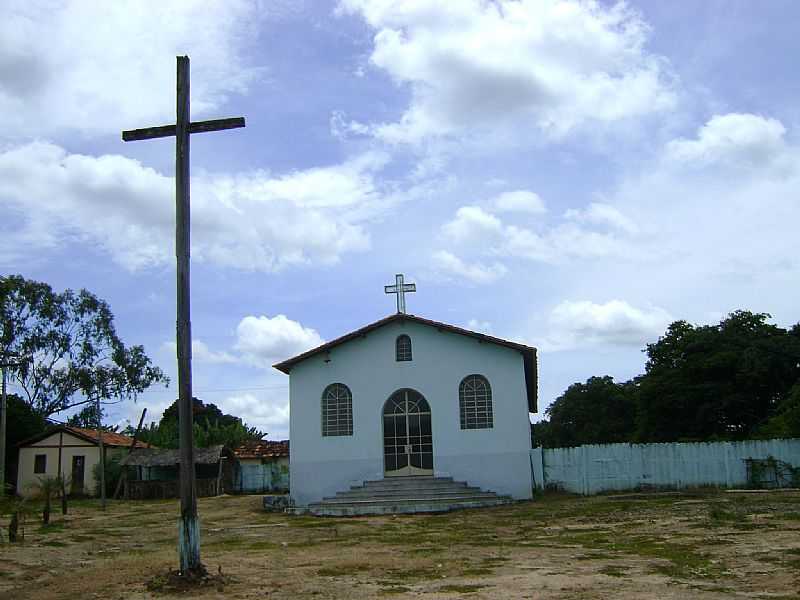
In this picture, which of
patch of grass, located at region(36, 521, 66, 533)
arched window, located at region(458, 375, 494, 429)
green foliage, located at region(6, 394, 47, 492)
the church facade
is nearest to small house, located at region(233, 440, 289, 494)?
green foliage, located at region(6, 394, 47, 492)

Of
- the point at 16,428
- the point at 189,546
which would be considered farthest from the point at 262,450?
the point at 189,546

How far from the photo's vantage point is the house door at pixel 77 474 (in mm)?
38534

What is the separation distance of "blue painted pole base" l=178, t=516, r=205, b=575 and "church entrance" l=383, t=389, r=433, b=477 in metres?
15.6

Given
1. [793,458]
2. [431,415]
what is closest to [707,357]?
[793,458]

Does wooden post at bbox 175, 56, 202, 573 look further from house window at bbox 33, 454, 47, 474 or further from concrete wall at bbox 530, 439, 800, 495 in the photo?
house window at bbox 33, 454, 47, 474

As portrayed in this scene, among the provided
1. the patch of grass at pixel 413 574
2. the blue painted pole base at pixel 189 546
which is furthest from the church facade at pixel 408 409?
the blue painted pole base at pixel 189 546

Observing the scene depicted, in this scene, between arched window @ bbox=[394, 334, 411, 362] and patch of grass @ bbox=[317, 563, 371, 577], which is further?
arched window @ bbox=[394, 334, 411, 362]

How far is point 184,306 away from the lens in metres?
10.7

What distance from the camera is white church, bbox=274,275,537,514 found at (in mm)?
25219

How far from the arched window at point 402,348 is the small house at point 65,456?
60.7ft

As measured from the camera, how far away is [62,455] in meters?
38.7

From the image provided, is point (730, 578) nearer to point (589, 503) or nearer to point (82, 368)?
point (589, 503)

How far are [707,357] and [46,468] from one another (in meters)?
32.9

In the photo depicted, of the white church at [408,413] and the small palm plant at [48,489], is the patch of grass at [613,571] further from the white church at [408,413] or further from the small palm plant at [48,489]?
the small palm plant at [48,489]
